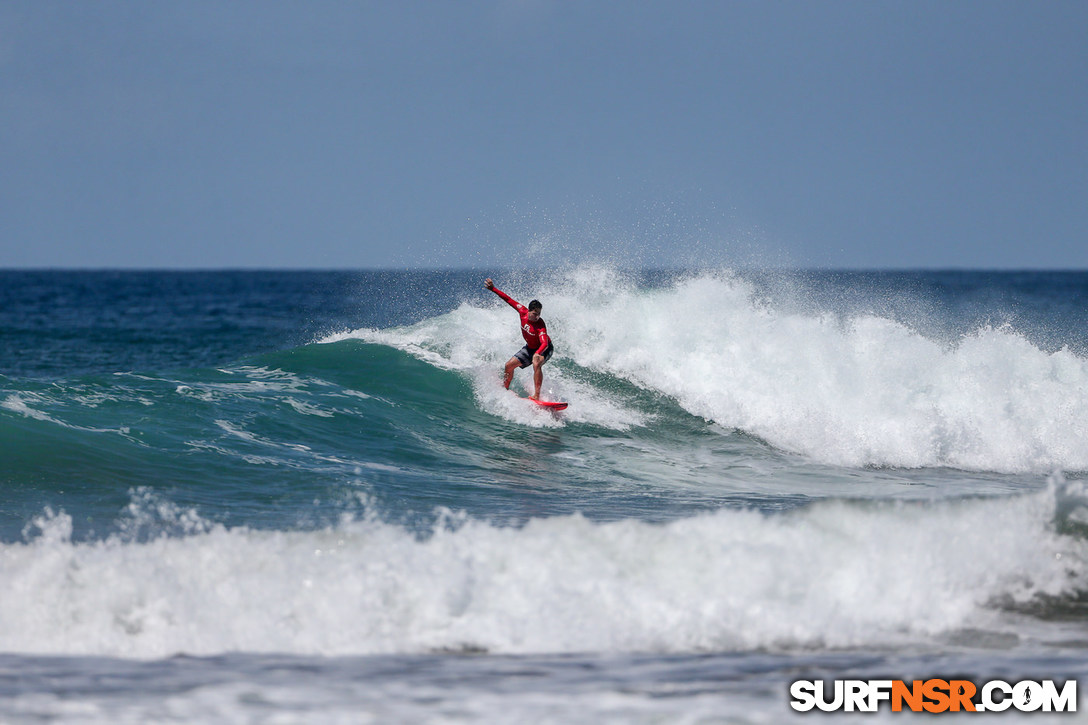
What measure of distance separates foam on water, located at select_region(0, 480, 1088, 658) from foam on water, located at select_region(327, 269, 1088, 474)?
5779 mm

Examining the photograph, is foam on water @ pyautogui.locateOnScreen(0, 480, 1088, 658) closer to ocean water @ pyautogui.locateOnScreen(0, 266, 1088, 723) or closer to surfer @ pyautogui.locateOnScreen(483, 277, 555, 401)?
ocean water @ pyautogui.locateOnScreen(0, 266, 1088, 723)

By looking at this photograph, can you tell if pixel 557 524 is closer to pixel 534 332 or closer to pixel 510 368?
pixel 534 332

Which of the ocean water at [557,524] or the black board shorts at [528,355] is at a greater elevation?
the black board shorts at [528,355]

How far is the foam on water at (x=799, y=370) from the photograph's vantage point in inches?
511

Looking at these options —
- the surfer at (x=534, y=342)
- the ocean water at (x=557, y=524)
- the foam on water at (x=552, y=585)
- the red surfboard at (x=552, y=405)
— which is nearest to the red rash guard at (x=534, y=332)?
the surfer at (x=534, y=342)

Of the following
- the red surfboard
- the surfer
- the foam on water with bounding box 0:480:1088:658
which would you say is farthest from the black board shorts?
the foam on water with bounding box 0:480:1088:658

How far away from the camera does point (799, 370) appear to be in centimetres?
1486

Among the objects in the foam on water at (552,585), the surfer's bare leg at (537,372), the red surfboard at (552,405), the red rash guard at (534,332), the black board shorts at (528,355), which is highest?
the red rash guard at (534,332)

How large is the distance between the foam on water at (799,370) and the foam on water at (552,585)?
19.0 feet

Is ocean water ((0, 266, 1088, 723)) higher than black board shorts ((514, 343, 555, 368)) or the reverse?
the reverse

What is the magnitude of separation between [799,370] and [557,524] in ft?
Result: 29.6

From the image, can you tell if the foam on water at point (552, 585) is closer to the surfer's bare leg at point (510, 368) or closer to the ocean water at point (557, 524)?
the ocean water at point (557, 524)

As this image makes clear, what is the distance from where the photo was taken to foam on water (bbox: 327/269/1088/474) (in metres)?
13.0

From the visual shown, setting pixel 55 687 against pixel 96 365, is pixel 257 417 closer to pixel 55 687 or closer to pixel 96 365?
pixel 55 687
